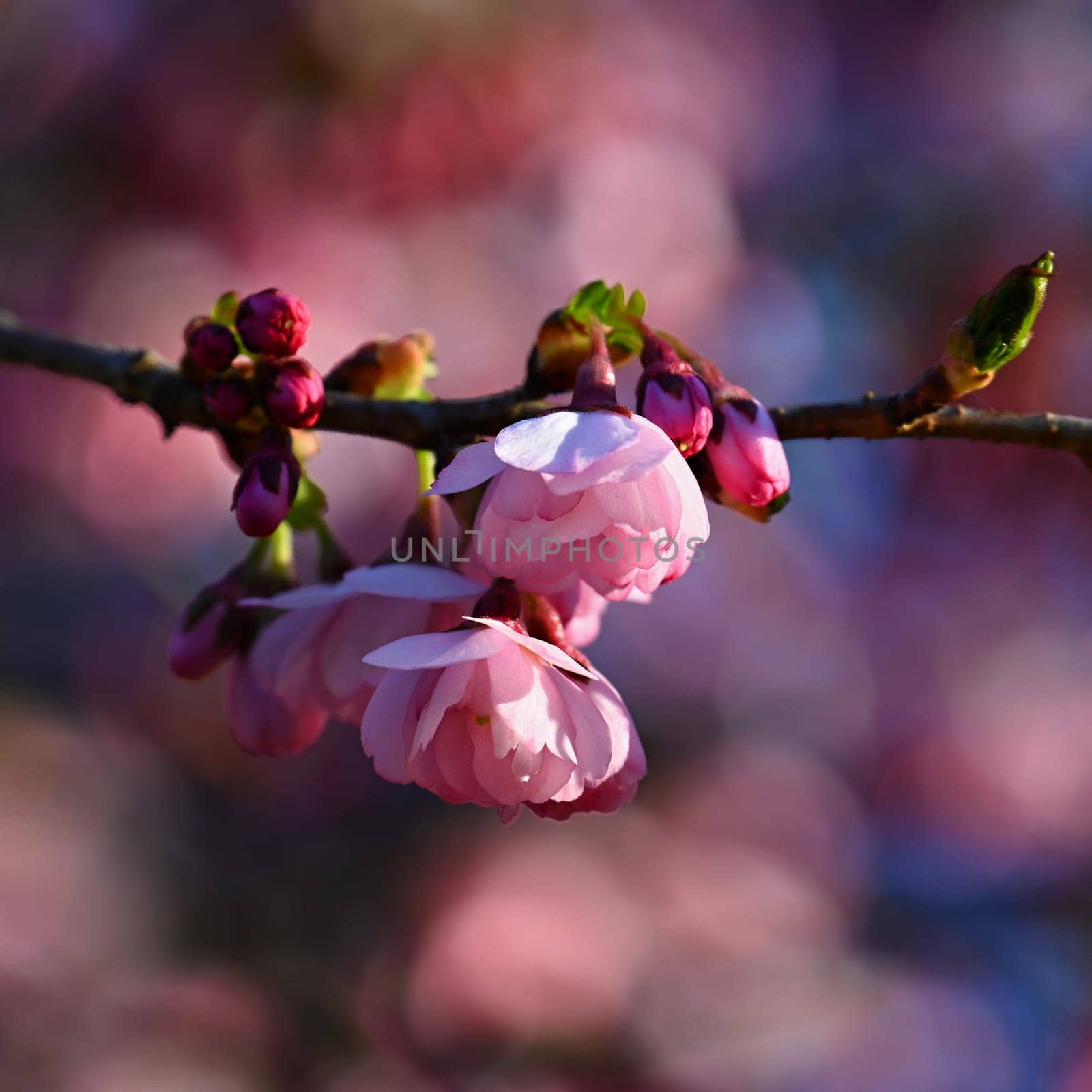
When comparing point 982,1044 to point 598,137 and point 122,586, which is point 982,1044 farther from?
point 598,137

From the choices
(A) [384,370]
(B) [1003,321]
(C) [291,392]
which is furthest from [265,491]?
(B) [1003,321]

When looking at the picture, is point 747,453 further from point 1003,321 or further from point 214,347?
point 214,347

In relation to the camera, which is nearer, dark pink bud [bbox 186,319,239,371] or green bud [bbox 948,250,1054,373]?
green bud [bbox 948,250,1054,373]

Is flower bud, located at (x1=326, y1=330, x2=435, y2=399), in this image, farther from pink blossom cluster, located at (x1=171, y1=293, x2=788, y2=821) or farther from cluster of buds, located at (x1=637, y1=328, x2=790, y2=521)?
cluster of buds, located at (x1=637, y1=328, x2=790, y2=521)

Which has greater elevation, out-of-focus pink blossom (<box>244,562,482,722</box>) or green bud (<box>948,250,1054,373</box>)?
green bud (<box>948,250,1054,373</box>)

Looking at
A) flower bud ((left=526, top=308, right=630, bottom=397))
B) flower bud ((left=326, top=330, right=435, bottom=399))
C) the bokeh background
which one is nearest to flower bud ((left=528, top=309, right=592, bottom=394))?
flower bud ((left=526, top=308, right=630, bottom=397))
